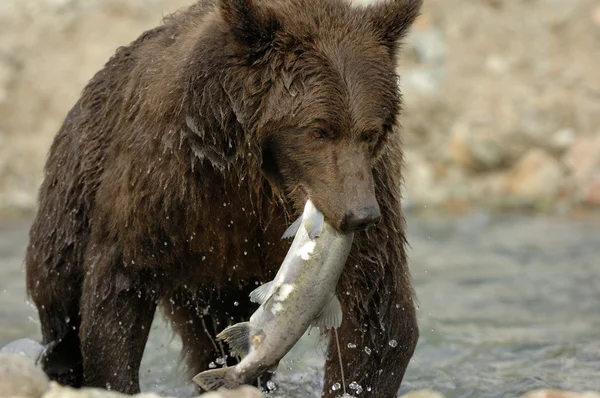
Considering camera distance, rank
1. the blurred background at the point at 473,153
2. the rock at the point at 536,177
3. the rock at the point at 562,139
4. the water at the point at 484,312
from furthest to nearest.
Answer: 1. the rock at the point at 562,139
2. the rock at the point at 536,177
3. the blurred background at the point at 473,153
4. the water at the point at 484,312

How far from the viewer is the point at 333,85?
462 cm

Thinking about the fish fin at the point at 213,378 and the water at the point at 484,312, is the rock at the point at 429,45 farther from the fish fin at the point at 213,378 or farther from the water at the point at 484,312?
the fish fin at the point at 213,378

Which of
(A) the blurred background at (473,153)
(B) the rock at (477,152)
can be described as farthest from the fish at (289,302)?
(B) the rock at (477,152)

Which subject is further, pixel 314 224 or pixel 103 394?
pixel 314 224

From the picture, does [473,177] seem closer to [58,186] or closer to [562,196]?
[562,196]

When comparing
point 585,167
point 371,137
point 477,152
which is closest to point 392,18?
point 371,137

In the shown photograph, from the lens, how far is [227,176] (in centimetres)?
492

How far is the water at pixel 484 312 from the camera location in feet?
22.5

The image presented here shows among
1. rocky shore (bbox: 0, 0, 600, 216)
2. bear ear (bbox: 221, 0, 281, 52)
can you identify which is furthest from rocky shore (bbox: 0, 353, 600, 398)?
rocky shore (bbox: 0, 0, 600, 216)

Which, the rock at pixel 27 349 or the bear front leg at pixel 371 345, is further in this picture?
the rock at pixel 27 349

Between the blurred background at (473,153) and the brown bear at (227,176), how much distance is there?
2.41 m

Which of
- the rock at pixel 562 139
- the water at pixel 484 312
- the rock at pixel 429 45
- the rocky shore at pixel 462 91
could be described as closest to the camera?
the water at pixel 484 312

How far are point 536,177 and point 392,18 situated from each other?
316 inches

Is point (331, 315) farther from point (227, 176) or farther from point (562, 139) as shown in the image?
point (562, 139)
